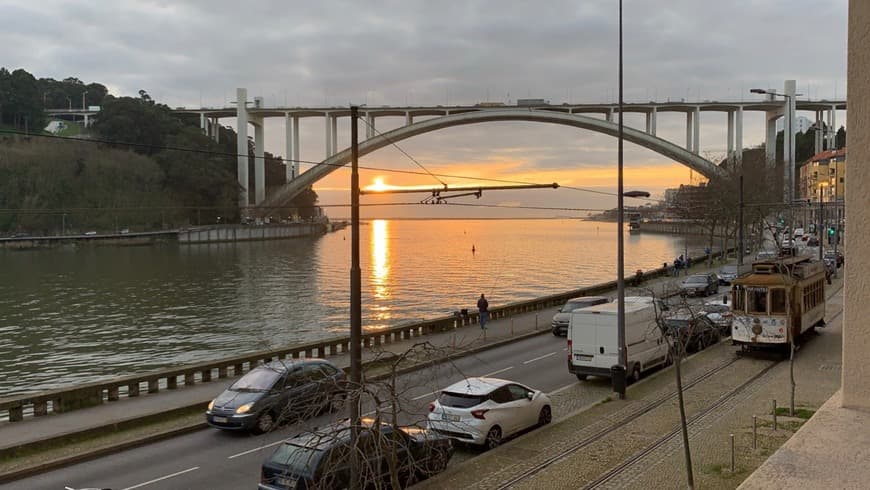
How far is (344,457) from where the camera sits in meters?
7.72

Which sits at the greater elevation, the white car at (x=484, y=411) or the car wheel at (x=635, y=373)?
the white car at (x=484, y=411)

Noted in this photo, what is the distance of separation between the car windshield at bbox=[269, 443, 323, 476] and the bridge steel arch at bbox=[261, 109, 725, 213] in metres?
90.7

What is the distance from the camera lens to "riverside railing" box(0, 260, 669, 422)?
15.4 meters

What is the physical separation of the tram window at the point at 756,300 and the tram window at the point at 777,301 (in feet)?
0.63

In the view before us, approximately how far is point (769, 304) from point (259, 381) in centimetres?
1523

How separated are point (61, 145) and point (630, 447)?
134 meters

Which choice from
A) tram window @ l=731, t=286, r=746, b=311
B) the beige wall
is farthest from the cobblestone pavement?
the beige wall

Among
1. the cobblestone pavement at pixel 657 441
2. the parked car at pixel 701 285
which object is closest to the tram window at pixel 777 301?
the cobblestone pavement at pixel 657 441

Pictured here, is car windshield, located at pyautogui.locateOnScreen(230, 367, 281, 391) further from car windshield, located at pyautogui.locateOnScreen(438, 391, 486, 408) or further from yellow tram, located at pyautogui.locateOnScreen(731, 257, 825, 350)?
yellow tram, located at pyautogui.locateOnScreen(731, 257, 825, 350)

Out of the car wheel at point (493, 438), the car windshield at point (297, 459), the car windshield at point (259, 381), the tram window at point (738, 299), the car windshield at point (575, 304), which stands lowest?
the car wheel at point (493, 438)

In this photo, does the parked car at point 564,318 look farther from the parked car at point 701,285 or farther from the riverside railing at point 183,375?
the parked car at point 701,285

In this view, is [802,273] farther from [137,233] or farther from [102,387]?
[137,233]

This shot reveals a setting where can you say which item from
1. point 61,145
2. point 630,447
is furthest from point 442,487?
point 61,145

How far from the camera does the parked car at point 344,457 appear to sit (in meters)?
7.83
